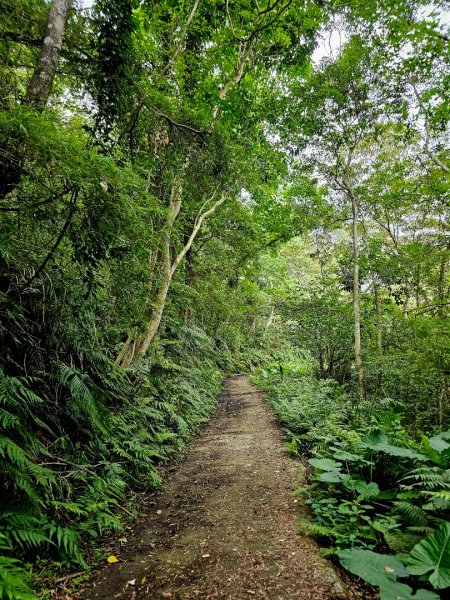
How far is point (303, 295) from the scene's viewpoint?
13.4m

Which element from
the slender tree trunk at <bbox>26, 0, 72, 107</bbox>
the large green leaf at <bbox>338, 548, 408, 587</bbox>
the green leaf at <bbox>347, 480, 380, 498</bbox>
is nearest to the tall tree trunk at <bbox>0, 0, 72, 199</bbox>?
the slender tree trunk at <bbox>26, 0, 72, 107</bbox>

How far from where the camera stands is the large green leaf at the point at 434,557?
2.11 metres

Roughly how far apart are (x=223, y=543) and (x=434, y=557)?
194cm

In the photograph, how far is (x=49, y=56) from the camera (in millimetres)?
3453

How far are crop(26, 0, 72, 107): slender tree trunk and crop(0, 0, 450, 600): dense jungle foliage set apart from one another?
0.02 metres

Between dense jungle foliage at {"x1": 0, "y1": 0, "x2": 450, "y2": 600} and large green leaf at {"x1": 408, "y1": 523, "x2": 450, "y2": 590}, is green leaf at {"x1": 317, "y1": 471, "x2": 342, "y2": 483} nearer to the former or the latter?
dense jungle foliage at {"x1": 0, "y1": 0, "x2": 450, "y2": 600}

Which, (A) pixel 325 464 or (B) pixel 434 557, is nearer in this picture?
(B) pixel 434 557

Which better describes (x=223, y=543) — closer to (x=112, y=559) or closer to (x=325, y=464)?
(x=112, y=559)

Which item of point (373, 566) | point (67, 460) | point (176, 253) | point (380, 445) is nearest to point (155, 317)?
point (176, 253)

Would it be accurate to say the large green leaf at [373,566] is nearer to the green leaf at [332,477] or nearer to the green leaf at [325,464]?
the green leaf at [332,477]

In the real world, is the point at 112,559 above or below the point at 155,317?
below

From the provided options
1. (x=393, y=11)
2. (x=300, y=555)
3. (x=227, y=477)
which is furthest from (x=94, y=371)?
(x=393, y=11)

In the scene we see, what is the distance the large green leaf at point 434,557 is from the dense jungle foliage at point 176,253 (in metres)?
0.01

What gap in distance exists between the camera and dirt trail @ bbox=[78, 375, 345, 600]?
2611 mm
